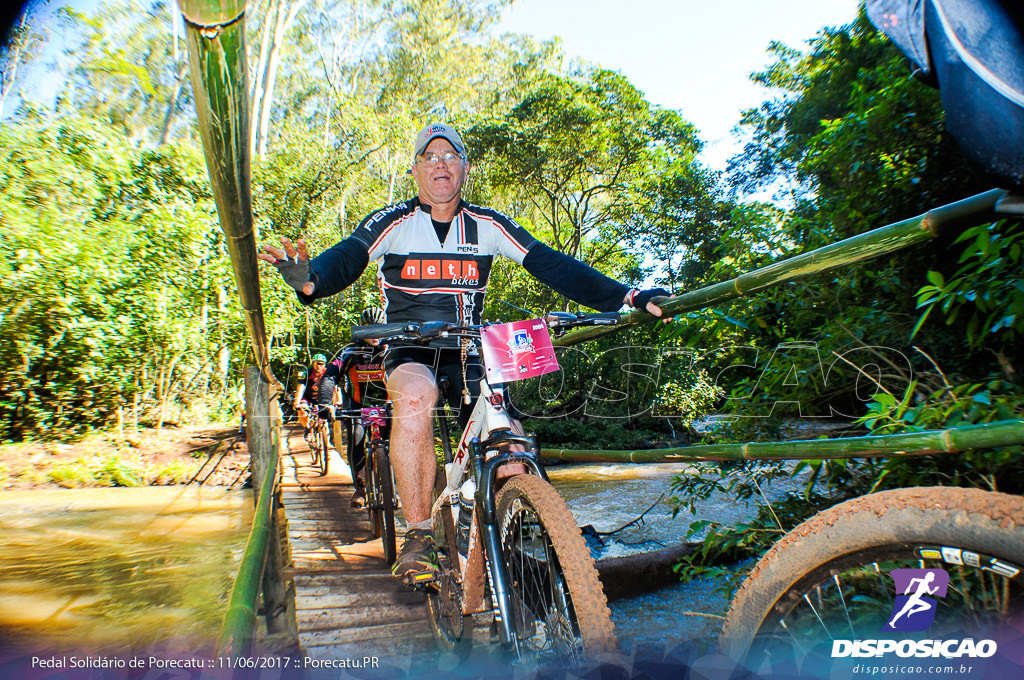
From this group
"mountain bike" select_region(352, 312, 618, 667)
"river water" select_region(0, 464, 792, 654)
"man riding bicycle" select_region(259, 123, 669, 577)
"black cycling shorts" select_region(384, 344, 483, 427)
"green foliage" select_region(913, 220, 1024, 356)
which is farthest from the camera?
"river water" select_region(0, 464, 792, 654)

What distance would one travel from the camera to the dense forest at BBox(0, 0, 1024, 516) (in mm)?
2150

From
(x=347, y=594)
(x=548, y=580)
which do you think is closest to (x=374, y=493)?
(x=347, y=594)

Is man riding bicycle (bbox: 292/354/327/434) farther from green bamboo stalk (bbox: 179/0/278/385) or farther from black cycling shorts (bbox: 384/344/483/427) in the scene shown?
green bamboo stalk (bbox: 179/0/278/385)

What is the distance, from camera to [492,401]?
5.84 feet

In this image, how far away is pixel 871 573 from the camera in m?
0.91

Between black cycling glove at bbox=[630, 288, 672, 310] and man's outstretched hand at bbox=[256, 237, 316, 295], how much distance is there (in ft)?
3.17

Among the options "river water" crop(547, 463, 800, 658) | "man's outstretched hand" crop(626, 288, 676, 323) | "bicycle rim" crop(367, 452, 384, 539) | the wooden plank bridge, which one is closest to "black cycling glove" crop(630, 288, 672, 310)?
"man's outstretched hand" crop(626, 288, 676, 323)

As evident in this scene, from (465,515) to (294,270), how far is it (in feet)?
3.14

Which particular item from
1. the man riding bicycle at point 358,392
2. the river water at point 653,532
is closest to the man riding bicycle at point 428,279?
the river water at point 653,532

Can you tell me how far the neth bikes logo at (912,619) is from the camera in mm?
819

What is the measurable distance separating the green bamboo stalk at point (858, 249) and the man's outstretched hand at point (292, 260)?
3.40 feet

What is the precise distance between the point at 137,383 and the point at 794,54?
48.8 ft

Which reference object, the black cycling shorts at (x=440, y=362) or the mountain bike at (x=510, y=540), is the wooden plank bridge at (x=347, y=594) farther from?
the black cycling shorts at (x=440, y=362)

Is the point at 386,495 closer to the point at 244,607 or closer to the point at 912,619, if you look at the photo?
the point at 244,607
